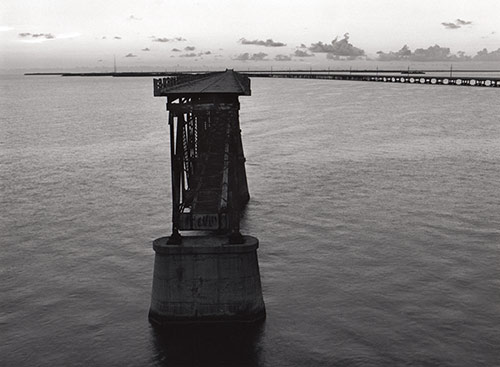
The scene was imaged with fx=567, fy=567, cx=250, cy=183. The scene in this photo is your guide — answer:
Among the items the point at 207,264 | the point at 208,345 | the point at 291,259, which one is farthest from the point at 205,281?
the point at 291,259

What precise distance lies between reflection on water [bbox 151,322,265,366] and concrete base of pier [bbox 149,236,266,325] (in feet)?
1.08

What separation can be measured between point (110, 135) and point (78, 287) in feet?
214

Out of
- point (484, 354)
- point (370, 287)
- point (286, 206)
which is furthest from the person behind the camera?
point (286, 206)

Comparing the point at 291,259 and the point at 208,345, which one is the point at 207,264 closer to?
the point at 208,345

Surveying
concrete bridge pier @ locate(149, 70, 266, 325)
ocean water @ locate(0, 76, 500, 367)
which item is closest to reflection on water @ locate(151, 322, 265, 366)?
ocean water @ locate(0, 76, 500, 367)

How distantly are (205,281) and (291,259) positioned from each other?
10.8 m

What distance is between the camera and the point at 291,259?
3050 cm

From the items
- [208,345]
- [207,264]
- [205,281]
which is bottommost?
[208,345]

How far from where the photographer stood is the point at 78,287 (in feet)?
88.9

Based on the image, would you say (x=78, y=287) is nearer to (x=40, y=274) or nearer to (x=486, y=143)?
(x=40, y=274)

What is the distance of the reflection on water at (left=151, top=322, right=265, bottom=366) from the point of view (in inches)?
782

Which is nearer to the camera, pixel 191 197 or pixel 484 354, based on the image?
pixel 484 354

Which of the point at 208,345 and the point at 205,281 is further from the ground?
the point at 205,281

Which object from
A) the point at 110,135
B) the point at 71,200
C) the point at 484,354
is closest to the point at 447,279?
the point at 484,354
